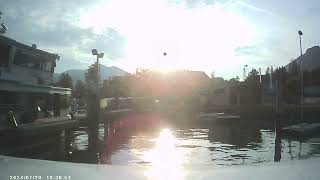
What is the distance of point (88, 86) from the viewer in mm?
19031

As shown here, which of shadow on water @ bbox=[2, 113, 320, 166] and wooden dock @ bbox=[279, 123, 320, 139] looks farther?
wooden dock @ bbox=[279, 123, 320, 139]

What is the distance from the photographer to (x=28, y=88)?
16688 millimetres

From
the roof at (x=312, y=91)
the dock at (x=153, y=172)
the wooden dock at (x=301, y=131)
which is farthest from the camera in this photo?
the roof at (x=312, y=91)

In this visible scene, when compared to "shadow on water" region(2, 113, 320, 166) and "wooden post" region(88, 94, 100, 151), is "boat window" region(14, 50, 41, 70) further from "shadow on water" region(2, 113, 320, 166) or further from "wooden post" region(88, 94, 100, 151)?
"wooden post" region(88, 94, 100, 151)

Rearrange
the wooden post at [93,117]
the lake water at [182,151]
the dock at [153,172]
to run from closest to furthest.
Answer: the dock at [153,172]
the lake water at [182,151]
the wooden post at [93,117]

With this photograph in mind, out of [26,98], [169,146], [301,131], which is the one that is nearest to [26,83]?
[26,98]

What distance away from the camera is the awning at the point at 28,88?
15555 millimetres

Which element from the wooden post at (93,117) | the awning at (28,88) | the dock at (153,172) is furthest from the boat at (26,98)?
the dock at (153,172)

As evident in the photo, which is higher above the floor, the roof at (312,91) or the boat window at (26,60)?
the roof at (312,91)

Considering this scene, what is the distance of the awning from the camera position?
15.6 meters

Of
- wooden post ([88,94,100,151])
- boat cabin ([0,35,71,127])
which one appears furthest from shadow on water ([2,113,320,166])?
boat cabin ([0,35,71,127])

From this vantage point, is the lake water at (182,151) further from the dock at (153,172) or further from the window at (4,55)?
the window at (4,55)

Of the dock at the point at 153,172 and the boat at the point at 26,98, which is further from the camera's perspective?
the boat at the point at 26,98

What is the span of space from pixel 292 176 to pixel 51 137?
1688 centimetres
